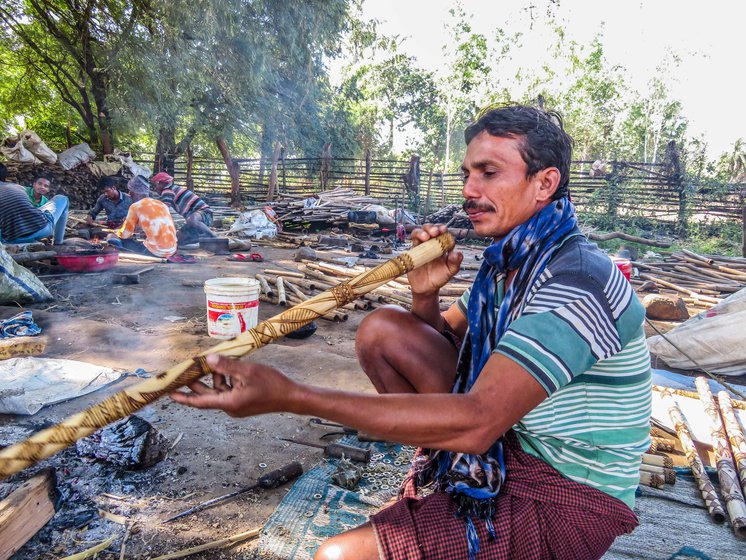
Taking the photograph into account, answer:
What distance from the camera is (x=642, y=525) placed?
2107 millimetres

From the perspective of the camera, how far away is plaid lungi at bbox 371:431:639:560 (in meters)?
1.19

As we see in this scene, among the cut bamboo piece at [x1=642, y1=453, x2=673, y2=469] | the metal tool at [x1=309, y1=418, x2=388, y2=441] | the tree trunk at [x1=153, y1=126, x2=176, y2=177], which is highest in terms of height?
the tree trunk at [x1=153, y1=126, x2=176, y2=177]

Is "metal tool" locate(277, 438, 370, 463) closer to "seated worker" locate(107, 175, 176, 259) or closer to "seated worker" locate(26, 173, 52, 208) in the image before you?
"seated worker" locate(107, 175, 176, 259)

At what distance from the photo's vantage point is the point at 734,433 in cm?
273

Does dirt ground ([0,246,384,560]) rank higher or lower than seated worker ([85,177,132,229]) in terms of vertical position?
lower

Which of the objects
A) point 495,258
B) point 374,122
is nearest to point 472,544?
point 495,258

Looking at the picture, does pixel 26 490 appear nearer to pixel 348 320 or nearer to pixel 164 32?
pixel 348 320

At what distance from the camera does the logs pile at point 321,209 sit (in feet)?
44.3

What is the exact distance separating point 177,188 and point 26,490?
887cm

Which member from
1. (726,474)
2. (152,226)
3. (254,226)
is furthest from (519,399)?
(254,226)

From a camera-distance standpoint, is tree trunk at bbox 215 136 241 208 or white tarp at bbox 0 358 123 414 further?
tree trunk at bbox 215 136 241 208

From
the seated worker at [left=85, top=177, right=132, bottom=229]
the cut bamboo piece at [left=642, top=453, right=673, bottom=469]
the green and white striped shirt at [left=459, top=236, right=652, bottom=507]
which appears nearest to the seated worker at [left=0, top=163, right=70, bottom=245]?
the seated worker at [left=85, top=177, right=132, bottom=229]

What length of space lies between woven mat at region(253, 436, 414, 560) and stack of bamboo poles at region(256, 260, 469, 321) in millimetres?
2825

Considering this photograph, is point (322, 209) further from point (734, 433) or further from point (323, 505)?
point (323, 505)
